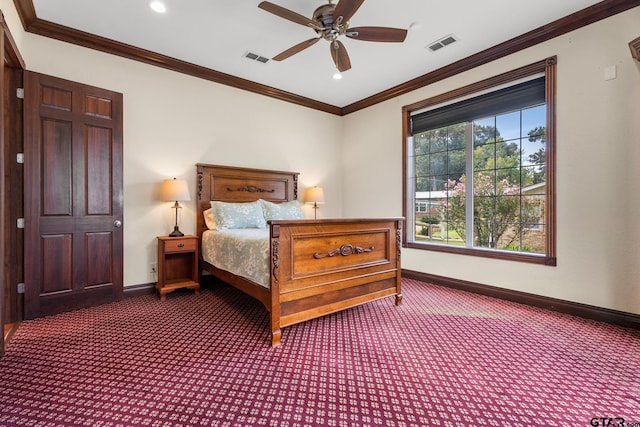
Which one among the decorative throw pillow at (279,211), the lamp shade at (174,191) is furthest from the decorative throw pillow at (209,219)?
the decorative throw pillow at (279,211)

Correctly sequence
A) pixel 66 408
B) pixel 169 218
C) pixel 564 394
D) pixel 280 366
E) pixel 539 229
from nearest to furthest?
pixel 66 408 → pixel 564 394 → pixel 280 366 → pixel 539 229 → pixel 169 218

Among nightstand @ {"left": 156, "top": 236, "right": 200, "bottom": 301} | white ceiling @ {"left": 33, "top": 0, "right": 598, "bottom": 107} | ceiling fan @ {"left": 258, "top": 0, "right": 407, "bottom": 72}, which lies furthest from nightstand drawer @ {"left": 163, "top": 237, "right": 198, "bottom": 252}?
ceiling fan @ {"left": 258, "top": 0, "right": 407, "bottom": 72}

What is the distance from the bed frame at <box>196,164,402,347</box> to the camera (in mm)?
2287

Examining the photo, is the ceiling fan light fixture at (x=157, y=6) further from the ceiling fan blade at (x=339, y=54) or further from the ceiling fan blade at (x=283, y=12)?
the ceiling fan blade at (x=339, y=54)

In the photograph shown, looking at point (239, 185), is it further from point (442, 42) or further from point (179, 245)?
point (442, 42)

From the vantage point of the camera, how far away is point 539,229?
10.7 feet

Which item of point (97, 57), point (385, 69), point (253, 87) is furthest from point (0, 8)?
point (385, 69)

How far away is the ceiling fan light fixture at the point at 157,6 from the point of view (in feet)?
8.91

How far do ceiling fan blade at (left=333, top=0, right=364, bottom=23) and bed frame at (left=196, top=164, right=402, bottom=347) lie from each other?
173cm

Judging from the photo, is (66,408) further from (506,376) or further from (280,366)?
(506,376)

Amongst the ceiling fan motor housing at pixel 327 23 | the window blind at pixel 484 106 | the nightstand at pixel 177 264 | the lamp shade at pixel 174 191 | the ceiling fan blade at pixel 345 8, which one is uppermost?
the ceiling fan motor housing at pixel 327 23

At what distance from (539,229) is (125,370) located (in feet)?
13.6

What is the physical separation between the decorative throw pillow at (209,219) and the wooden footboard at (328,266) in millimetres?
1953

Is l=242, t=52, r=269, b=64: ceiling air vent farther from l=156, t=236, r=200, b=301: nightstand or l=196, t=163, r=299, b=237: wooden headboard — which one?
l=156, t=236, r=200, b=301: nightstand
